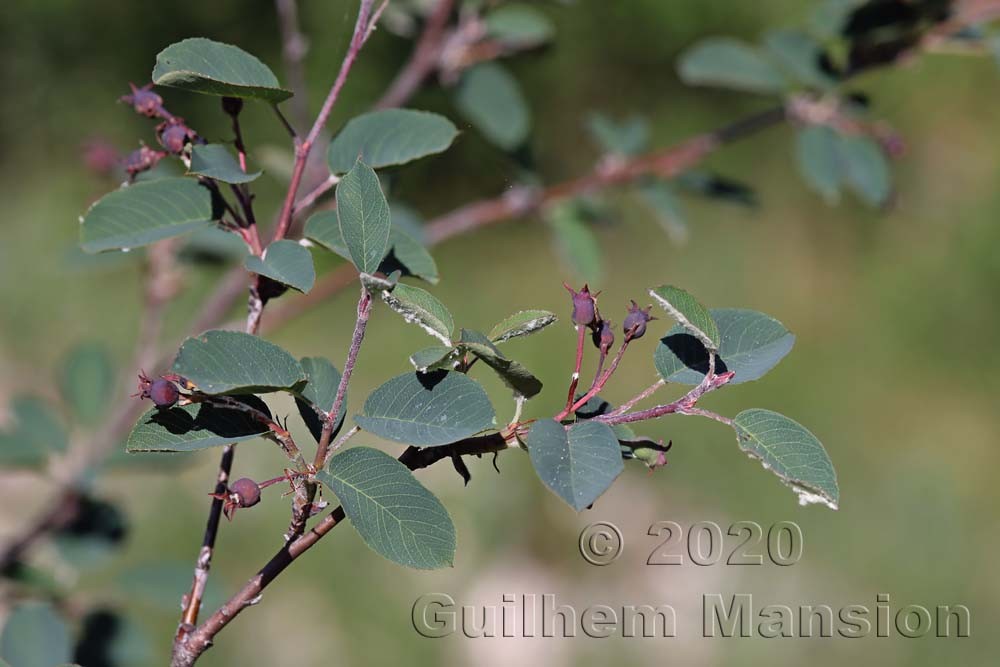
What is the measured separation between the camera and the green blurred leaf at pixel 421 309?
646 millimetres

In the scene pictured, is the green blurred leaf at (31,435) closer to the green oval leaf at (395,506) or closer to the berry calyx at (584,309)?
the green oval leaf at (395,506)

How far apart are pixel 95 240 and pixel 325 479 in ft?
0.96

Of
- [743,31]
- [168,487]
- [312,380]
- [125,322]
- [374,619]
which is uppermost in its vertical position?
[743,31]

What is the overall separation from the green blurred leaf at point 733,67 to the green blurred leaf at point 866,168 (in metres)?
0.16

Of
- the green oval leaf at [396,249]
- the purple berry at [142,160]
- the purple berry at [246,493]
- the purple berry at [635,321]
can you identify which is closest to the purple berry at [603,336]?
the purple berry at [635,321]

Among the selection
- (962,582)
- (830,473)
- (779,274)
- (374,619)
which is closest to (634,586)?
(374,619)

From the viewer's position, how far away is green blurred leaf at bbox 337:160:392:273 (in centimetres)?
66

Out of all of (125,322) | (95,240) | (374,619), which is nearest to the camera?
(95,240)

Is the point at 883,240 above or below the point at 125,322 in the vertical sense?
above

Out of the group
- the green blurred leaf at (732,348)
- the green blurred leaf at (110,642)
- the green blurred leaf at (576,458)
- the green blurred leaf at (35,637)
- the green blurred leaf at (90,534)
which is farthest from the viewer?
the green blurred leaf at (90,534)

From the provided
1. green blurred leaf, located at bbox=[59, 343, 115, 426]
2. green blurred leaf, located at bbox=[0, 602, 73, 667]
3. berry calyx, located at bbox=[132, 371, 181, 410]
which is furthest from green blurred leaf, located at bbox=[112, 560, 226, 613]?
berry calyx, located at bbox=[132, 371, 181, 410]

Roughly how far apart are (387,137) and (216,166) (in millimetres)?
153

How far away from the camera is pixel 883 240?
3484 millimetres

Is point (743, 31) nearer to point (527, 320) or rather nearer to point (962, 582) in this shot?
point (962, 582)
